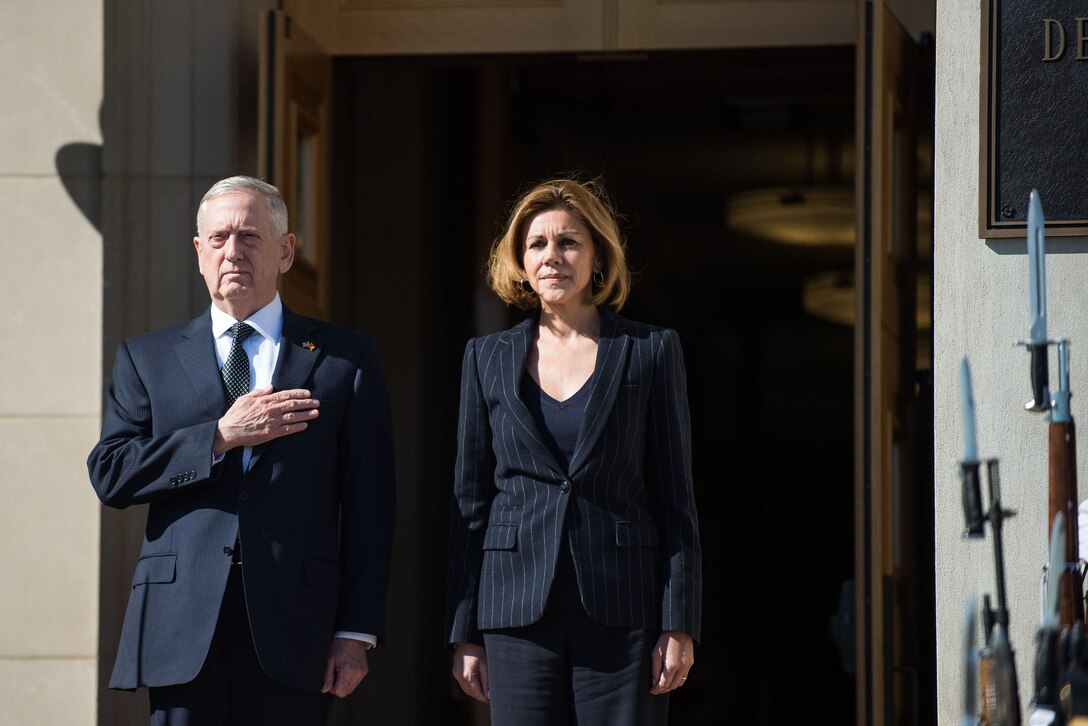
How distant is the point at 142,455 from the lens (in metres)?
3.81

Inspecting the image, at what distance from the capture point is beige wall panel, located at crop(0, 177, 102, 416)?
5.95 metres

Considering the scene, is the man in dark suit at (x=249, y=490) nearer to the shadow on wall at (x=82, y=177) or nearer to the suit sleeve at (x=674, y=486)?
the suit sleeve at (x=674, y=486)

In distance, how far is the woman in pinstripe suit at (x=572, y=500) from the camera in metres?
3.77

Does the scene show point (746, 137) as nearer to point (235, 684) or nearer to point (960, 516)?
point (960, 516)

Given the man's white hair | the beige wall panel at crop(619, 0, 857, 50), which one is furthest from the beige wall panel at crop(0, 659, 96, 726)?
the beige wall panel at crop(619, 0, 857, 50)

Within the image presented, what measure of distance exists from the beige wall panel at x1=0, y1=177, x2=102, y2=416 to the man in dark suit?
1986 mm

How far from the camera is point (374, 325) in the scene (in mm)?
8367

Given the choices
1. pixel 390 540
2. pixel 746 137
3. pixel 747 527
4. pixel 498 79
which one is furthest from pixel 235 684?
pixel 746 137

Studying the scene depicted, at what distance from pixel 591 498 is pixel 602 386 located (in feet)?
0.88

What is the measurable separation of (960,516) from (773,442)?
6.22m

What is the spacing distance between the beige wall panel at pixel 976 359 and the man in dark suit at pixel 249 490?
1706mm

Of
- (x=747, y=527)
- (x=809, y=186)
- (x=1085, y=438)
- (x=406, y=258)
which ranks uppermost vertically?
(x=809, y=186)

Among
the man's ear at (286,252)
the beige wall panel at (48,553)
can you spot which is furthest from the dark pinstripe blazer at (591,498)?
the beige wall panel at (48,553)

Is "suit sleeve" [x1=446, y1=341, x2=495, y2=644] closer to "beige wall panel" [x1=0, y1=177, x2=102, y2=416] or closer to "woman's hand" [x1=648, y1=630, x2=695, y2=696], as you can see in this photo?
"woman's hand" [x1=648, y1=630, x2=695, y2=696]
